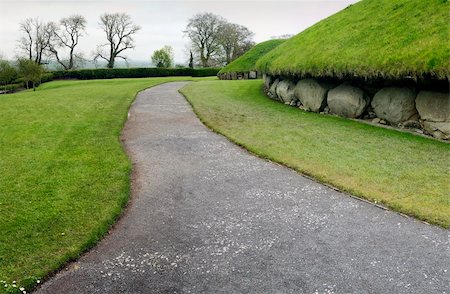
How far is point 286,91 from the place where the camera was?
65.9 ft

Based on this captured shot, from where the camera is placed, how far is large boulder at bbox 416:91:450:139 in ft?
40.4

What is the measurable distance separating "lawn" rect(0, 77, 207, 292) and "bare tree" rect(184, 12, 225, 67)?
62401mm

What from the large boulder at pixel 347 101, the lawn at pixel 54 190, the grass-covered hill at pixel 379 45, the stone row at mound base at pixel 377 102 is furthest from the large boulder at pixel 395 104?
the lawn at pixel 54 190

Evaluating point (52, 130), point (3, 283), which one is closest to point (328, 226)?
point (3, 283)

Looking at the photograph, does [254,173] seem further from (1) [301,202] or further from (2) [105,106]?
(2) [105,106]

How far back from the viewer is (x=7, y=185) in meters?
8.47

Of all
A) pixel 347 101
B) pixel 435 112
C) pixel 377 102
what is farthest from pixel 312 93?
pixel 435 112

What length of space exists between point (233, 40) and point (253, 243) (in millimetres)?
70498

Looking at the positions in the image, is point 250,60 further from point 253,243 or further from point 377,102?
point 253,243

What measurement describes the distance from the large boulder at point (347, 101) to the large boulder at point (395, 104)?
654 millimetres

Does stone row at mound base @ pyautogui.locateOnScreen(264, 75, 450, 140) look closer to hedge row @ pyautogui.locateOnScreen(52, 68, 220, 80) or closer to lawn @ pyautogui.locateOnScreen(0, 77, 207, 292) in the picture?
lawn @ pyautogui.locateOnScreen(0, 77, 207, 292)

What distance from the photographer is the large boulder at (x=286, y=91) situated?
65.1ft

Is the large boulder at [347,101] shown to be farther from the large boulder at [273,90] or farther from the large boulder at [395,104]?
the large boulder at [273,90]

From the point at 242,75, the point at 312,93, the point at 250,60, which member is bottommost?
the point at 312,93
